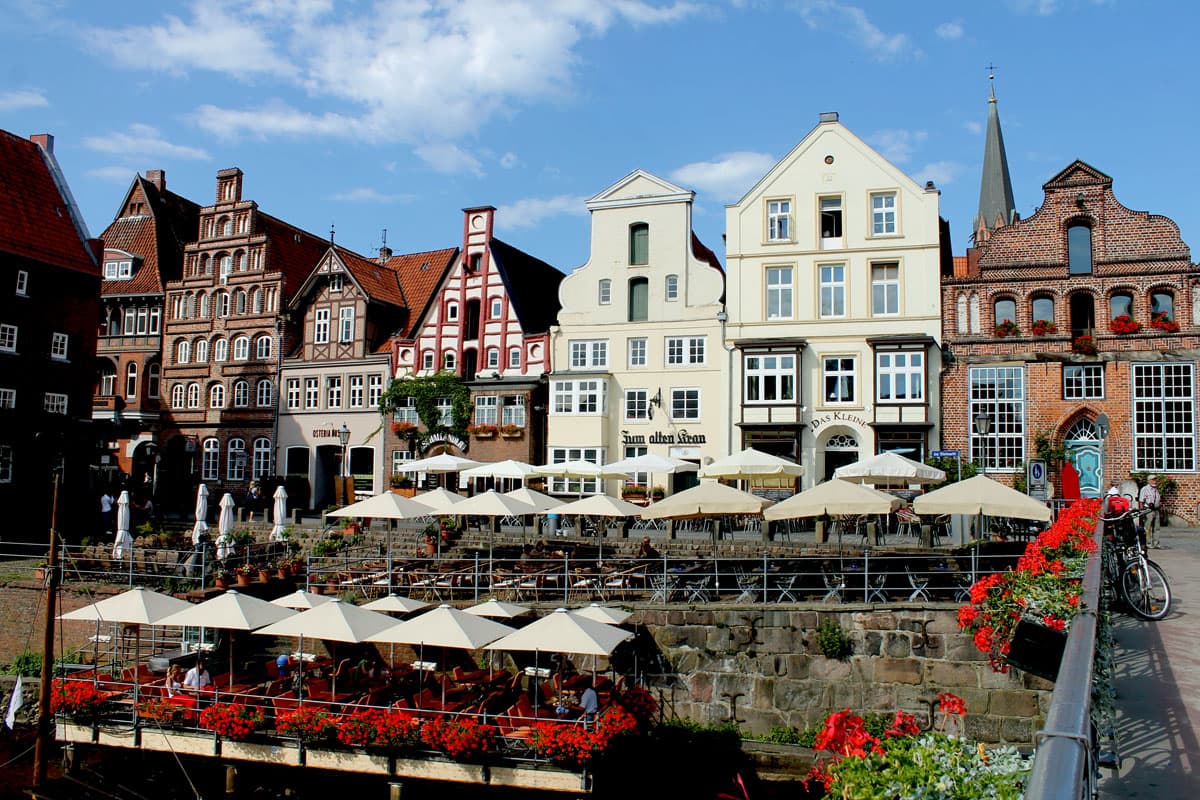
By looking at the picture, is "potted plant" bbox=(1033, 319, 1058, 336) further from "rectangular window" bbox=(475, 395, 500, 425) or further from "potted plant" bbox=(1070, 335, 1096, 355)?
"rectangular window" bbox=(475, 395, 500, 425)

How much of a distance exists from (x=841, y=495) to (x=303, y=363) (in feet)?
93.5

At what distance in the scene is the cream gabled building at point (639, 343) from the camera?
1297 inches

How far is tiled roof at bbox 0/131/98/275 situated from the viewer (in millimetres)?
33906

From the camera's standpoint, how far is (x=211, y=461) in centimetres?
4138

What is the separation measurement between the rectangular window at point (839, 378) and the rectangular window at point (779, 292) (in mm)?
2338

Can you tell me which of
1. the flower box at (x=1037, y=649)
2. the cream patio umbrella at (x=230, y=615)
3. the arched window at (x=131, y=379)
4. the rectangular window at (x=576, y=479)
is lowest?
the cream patio umbrella at (x=230, y=615)

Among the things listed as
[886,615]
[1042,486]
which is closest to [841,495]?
[886,615]

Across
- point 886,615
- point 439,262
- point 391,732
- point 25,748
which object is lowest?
point 25,748

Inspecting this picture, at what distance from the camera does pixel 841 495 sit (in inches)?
706

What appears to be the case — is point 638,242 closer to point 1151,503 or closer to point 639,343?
point 639,343

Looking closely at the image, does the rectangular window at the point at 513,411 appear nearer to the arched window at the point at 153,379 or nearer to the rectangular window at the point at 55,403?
the rectangular window at the point at 55,403

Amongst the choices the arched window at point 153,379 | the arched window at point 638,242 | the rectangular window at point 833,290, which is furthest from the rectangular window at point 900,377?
the arched window at point 153,379

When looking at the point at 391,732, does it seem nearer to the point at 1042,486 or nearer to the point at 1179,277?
the point at 1042,486

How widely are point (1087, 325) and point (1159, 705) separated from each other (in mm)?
24538
